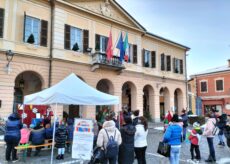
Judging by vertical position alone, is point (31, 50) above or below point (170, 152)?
above

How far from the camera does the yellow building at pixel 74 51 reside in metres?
15.2

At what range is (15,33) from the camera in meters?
15.3

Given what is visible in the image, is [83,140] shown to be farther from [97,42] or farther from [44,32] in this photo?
[97,42]

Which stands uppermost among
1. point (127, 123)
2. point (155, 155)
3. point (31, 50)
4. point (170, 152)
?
point (31, 50)

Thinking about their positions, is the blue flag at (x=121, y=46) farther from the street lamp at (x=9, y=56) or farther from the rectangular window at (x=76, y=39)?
the street lamp at (x=9, y=56)

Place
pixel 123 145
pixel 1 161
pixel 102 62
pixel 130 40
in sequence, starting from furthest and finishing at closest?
pixel 130 40
pixel 102 62
pixel 1 161
pixel 123 145

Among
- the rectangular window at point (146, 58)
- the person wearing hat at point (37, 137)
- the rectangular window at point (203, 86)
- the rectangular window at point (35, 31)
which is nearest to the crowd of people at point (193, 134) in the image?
A: the person wearing hat at point (37, 137)

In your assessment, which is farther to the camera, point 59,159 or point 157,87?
point 157,87

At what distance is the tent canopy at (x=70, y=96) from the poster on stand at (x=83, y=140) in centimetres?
125

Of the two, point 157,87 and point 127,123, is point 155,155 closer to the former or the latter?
point 127,123

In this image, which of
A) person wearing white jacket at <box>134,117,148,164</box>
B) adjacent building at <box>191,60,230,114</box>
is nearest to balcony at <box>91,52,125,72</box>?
person wearing white jacket at <box>134,117,148,164</box>

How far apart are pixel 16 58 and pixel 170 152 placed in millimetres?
12437

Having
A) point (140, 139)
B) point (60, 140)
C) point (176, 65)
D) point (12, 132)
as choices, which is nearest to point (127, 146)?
point (140, 139)

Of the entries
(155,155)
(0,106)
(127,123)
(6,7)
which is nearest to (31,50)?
(6,7)
